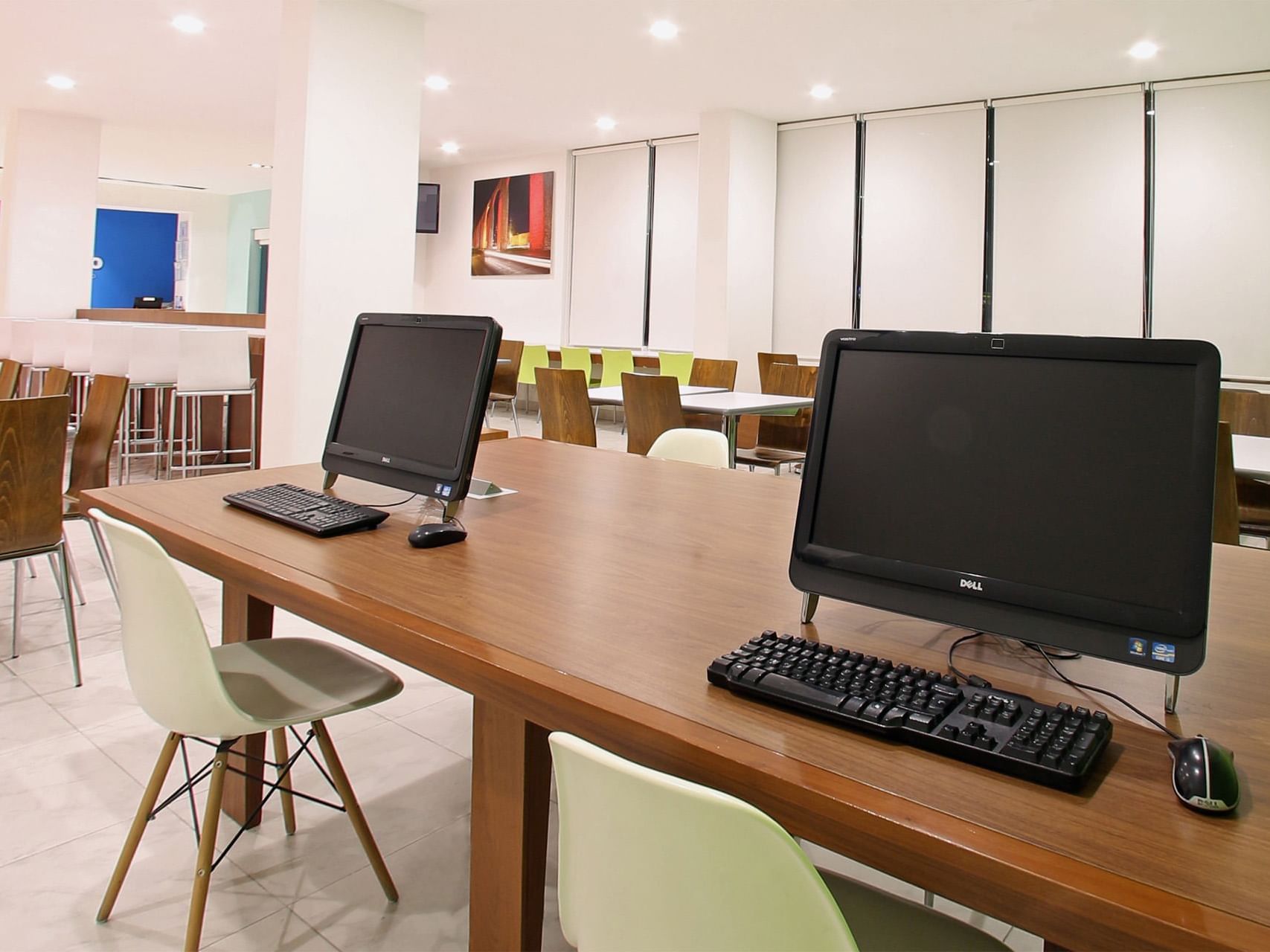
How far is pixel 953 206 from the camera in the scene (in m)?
8.06

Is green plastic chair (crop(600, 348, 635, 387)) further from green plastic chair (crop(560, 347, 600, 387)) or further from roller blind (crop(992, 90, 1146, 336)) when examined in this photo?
roller blind (crop(992, 90, 1146, 336))

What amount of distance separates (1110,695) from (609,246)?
9744 millimetres

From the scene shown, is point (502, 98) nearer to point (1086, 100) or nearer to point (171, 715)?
point (1086, 100)

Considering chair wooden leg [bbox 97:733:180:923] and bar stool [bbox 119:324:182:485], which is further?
bar stool [bbox 119:324:182:485]

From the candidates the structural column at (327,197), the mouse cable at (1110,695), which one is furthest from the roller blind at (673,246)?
the mouse cable at (1110,695)

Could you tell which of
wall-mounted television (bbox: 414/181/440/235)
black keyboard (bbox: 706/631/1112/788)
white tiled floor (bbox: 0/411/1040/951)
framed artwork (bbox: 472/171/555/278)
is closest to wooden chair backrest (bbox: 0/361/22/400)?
white tiled floor (bbox: 0/411/1040/951)

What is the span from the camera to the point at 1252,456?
3158 millimetres

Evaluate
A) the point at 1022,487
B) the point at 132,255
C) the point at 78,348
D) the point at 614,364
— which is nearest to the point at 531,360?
the point at 614,364

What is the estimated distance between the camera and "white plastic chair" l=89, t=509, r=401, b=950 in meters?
1.42

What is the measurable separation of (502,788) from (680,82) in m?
7.31

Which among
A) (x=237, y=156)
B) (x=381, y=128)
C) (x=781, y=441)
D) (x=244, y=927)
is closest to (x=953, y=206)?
(x=781, y=441)

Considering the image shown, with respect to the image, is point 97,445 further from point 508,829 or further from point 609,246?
point 609,246

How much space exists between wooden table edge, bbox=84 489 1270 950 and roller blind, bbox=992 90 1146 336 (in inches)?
282

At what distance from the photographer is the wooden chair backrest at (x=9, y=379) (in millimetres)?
3869
